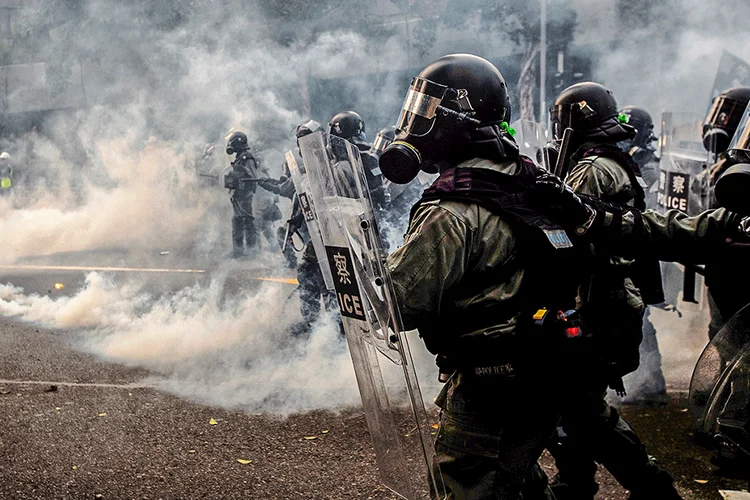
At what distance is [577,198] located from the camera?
2.38 m

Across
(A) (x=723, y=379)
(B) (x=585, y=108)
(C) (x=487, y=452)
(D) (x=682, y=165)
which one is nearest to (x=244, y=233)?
(D) (x=682, y=165)

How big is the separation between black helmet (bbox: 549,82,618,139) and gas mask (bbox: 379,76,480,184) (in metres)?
1.65

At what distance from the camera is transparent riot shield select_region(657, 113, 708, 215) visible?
16.7 feet

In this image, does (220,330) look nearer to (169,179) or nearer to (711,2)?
(169,179)

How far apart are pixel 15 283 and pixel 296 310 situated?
458 centimetres

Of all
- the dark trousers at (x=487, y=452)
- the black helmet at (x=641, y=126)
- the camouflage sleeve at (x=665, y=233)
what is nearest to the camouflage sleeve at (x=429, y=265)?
the dark trousers at (x=487, y=452)

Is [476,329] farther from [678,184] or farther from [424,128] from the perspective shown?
[678,184]

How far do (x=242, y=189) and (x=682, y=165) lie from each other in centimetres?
681

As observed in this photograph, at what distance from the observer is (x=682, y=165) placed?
18.0 feet

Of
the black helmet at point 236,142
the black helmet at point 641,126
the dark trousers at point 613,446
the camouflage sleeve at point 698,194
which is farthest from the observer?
the black helmet at point 236,142

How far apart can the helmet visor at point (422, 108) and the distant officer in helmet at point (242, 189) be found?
8125 mm

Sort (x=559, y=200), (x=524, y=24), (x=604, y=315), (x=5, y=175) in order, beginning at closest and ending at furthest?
1. (x=559, y=200)
2. (x=604, y=315)
3. (x=524, y=24)
4. (x=5, y=175)

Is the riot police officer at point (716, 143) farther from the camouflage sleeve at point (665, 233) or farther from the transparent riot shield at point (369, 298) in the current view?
the transparent riot shield at point (369, 298)

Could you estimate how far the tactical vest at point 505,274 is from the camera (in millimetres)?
2199
